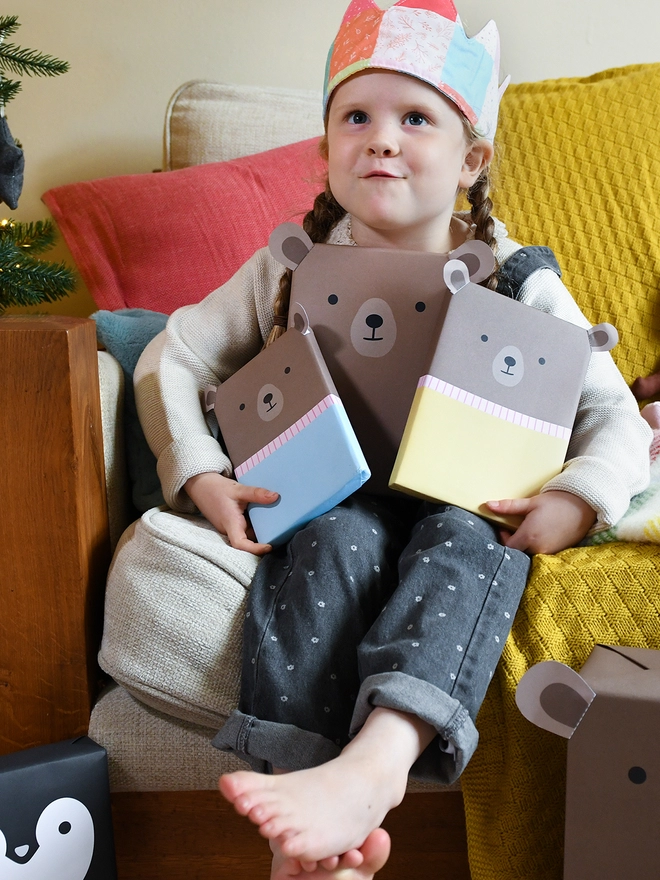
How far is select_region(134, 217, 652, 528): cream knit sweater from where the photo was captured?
819 millimetres

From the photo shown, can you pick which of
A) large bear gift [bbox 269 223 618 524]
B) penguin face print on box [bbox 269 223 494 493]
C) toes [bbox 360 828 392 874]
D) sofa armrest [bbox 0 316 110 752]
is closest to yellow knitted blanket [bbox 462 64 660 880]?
large bear gift [bbox 269 223 618 524]

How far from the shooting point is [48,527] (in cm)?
76

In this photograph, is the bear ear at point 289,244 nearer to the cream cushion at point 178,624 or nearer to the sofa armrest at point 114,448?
the sofa armrest at point 114,448

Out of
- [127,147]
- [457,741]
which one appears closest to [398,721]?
[457,741]

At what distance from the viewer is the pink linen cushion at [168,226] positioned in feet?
3.87

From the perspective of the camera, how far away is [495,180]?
118 centimetres

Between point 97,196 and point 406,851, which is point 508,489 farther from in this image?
point 97,196

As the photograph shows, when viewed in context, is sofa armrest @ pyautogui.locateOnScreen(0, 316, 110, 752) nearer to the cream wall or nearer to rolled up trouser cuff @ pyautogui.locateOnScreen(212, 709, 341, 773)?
rolled up trouser cuff @ pyautogui.locateOnScreen(212, 709, 341, 773)

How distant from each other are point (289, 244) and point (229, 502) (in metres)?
0.30

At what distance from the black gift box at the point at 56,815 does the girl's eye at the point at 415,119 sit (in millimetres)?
709

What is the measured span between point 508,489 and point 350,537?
0.17 metres

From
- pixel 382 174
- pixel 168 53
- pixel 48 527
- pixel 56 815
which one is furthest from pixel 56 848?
pixel 168 53

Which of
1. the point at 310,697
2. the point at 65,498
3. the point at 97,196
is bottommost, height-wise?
the point at 310,697

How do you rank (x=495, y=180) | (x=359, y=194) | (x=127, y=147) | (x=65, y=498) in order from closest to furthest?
(x=65, y=498) < (x=359, y=194) < (x=495, y=180) < (x=127, y=147)
